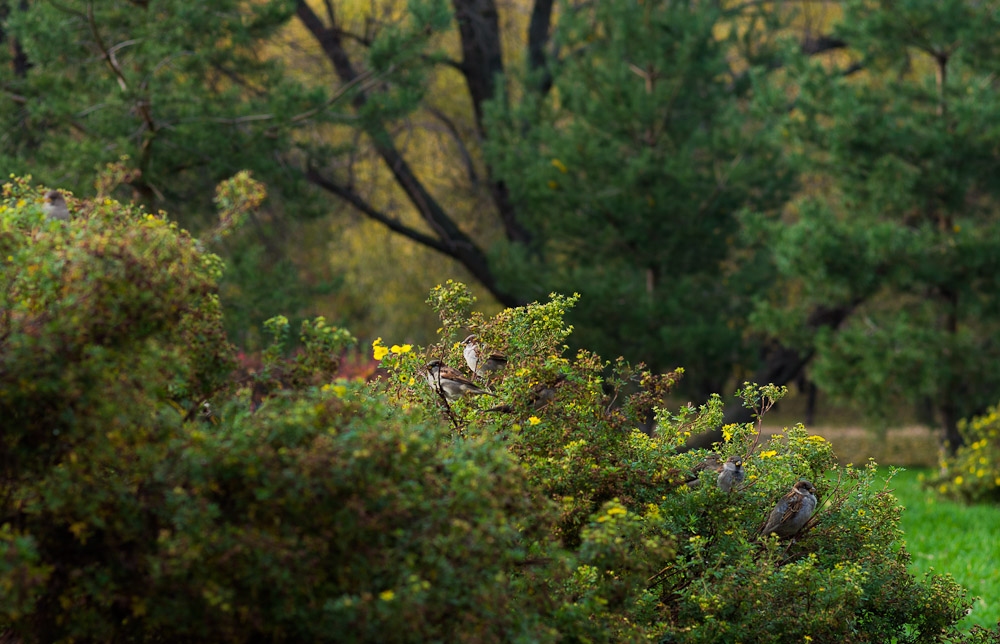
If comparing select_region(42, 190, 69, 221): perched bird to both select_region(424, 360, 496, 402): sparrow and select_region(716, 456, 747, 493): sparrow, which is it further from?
select_region(716, 456, 747, 493): sparrow

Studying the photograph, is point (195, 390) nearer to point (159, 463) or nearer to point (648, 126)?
point (159, 463)

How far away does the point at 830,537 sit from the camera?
3812mm

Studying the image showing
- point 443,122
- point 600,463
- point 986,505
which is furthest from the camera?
point 443,122

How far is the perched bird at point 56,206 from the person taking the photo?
11.2 feet

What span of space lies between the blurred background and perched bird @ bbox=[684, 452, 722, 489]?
19.4 ft

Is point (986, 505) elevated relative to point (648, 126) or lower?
lower

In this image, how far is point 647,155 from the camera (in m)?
11.0

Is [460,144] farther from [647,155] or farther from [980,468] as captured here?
[980,468]

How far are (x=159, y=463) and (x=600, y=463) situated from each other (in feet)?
5.50

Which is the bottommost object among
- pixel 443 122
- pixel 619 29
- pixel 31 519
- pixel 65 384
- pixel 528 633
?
pixel 528 633

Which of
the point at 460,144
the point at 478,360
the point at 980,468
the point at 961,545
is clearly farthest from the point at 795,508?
the point at 460,144

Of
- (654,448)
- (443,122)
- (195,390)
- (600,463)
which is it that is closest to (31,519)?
(195,390)

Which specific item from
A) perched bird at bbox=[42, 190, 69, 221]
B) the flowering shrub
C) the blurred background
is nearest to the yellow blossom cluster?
perched bird at bbox=[42, 190, 69, 221]

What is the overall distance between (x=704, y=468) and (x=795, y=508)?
0.39 metres
